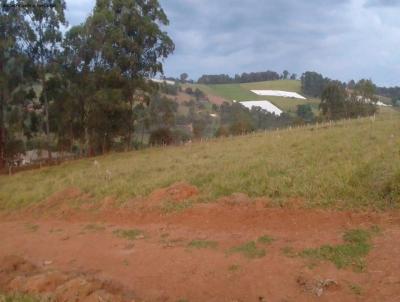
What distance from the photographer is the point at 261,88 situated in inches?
3314

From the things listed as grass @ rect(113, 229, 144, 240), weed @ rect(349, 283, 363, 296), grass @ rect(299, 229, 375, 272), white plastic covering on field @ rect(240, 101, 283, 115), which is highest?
white plastic covering on field @ rect(240, 101, 283, 115)

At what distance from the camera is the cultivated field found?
6.24m

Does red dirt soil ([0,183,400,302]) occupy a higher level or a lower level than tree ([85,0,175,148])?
lower

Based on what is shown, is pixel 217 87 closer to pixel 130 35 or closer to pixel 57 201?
pixel 130 35

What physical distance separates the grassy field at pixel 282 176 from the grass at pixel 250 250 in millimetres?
1782

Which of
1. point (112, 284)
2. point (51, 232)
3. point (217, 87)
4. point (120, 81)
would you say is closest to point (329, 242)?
point (112, 284)

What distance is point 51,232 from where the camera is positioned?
10.9 meters

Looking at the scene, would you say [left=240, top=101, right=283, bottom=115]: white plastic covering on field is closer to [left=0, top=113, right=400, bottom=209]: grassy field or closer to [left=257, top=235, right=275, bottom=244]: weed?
[left=0, top=113, right=400, bottom=209]: grassy field

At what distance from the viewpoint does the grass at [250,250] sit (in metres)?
7.36

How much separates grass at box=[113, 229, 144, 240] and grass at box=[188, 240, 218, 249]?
1392 mm

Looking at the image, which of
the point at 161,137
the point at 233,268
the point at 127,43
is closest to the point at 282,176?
the point at 233,268

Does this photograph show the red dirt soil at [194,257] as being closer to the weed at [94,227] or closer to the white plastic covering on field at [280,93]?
the weed at [94,227]

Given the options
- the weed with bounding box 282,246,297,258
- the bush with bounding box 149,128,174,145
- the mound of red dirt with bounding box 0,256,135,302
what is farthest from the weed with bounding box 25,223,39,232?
the bush with bounding box 149,128,174,145

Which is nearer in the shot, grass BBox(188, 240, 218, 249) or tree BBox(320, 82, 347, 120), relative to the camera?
grass BBox(188, 240, 218, 249)
